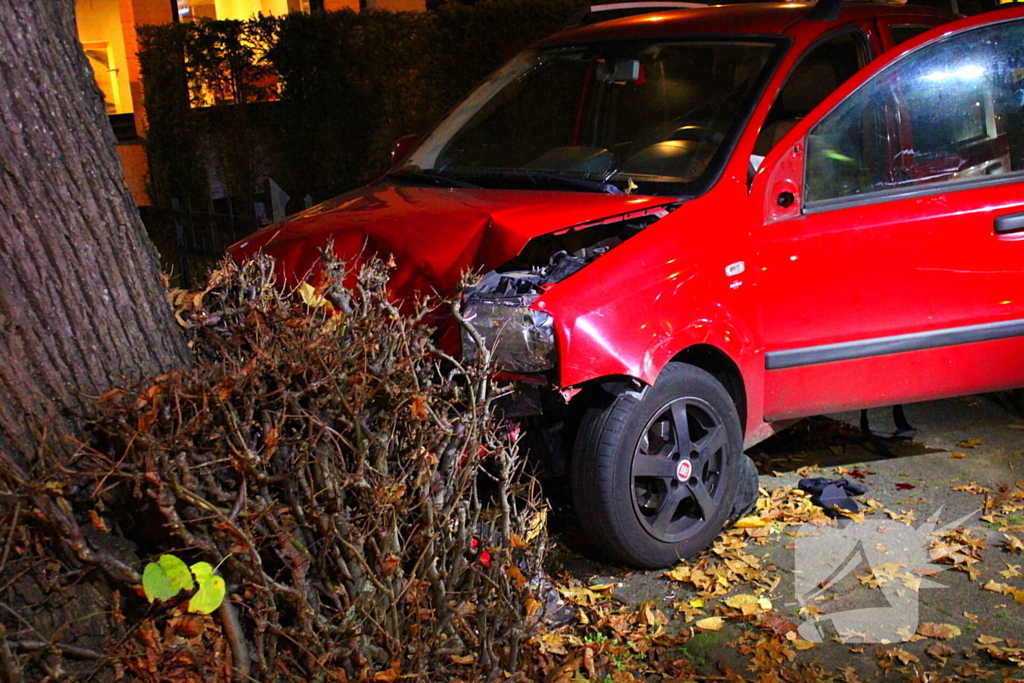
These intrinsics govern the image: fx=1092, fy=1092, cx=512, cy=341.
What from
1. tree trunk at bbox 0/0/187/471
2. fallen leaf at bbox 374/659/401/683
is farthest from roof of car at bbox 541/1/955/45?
fallen leaf at bbox 374/659/401/683

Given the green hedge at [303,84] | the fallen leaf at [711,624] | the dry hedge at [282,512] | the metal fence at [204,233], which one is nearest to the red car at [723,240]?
the fallen leaf at [711,624]

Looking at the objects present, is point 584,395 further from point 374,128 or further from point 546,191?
point 374,128

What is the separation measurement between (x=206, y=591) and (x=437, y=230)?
6.68 feet

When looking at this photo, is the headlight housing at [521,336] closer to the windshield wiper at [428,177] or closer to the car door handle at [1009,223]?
the windshield wiper at [428,177]

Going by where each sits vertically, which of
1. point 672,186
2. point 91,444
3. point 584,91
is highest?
point 584,91

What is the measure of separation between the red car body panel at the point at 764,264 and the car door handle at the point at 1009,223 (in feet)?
0.08

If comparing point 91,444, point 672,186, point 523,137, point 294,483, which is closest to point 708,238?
point 672,186

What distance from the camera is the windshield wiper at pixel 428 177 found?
16.1 ft

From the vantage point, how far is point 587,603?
397cm

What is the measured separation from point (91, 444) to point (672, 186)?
101 inches

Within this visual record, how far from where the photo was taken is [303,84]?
1184 cm

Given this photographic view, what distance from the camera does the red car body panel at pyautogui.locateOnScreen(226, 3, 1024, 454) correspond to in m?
3.91

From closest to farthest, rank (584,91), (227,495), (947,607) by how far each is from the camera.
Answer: (227,495) < (947,607) < (584,91)
